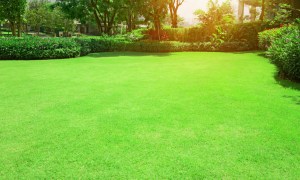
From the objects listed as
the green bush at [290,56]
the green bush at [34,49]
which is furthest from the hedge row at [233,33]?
the green bush at [34,49]

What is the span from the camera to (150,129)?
4.59 metres

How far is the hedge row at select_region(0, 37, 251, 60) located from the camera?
14.7m

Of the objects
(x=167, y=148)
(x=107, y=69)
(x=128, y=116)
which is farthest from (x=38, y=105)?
(x=107, y=69)

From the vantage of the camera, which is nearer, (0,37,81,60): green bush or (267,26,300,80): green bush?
(267,26,300,80): green bush

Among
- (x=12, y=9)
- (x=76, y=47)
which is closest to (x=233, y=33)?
(x=76, y=47)

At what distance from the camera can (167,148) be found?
3934 millimetres

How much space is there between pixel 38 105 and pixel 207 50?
14.5m

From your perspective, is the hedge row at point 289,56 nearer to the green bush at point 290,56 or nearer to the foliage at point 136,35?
the green bush at point 290,56

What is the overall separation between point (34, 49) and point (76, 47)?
2454mm

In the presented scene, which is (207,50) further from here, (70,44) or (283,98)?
(283,98)

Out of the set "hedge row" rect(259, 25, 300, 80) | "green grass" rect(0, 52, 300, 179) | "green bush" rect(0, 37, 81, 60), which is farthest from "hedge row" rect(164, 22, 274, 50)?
"green grass" rect(0, 52, 300, 179)

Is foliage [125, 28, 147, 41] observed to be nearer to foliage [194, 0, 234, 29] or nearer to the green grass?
foliage [194, 0, 234, 29]

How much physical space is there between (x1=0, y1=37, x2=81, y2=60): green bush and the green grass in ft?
23.0

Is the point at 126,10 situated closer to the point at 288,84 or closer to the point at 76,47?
the point at 76,47
